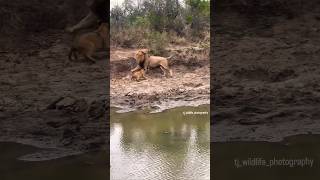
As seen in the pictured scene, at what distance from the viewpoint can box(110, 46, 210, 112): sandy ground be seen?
8.19 m

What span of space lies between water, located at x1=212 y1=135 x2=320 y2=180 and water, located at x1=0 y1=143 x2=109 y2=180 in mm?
1050

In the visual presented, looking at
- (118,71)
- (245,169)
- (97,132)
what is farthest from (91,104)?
(118,71)

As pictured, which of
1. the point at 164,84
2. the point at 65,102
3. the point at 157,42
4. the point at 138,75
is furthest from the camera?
the point at 157,42

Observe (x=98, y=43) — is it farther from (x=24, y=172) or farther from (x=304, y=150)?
(x=304, y=150)

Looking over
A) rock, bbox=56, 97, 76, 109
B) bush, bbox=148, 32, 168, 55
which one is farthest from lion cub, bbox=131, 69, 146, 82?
rock, bbox=56, 97, 76, 109

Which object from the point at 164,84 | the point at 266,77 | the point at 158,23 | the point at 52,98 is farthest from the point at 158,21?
the point at 52,98

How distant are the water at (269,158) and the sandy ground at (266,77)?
0.20 metres

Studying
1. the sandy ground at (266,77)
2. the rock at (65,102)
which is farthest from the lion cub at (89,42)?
the sandy ground at (266,77)

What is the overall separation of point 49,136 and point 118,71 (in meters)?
5.24

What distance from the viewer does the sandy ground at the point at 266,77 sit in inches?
223

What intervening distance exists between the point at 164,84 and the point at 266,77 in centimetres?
289

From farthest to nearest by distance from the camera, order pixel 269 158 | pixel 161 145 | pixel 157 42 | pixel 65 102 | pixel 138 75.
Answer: pixel 157 42 → pixel 138 75 → pixel 161 145 → pixel 65 102 → pixel 269 158

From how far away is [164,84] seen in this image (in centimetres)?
933

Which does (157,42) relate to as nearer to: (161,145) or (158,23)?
(158,23)
